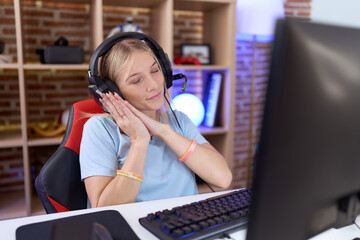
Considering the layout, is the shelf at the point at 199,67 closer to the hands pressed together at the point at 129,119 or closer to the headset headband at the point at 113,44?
the headset headband at the point at 113,44

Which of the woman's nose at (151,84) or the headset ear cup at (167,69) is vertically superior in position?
the headset ear cup at (167,69)

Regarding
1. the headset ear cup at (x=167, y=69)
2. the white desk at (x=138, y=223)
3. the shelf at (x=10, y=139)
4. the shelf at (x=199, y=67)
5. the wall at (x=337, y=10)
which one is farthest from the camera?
the wall at (x=337, y=10)

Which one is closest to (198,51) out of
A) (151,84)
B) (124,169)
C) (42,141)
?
(42,141)

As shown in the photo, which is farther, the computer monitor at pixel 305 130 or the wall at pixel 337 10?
the wall at pixel 337 10

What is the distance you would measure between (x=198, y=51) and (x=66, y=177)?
1576mm

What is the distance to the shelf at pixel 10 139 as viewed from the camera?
6.10 ft

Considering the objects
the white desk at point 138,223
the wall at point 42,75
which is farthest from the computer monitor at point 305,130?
the wall at point 42,75

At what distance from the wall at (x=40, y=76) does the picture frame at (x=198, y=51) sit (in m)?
0.26

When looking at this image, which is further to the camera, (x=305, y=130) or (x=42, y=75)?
(x=42, y=75)

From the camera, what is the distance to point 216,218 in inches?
28.4

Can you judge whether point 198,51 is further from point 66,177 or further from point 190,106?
point 66,177

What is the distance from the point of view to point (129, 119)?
3.63 feet

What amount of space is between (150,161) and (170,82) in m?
0.33

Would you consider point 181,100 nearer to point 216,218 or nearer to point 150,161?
point 150,161
